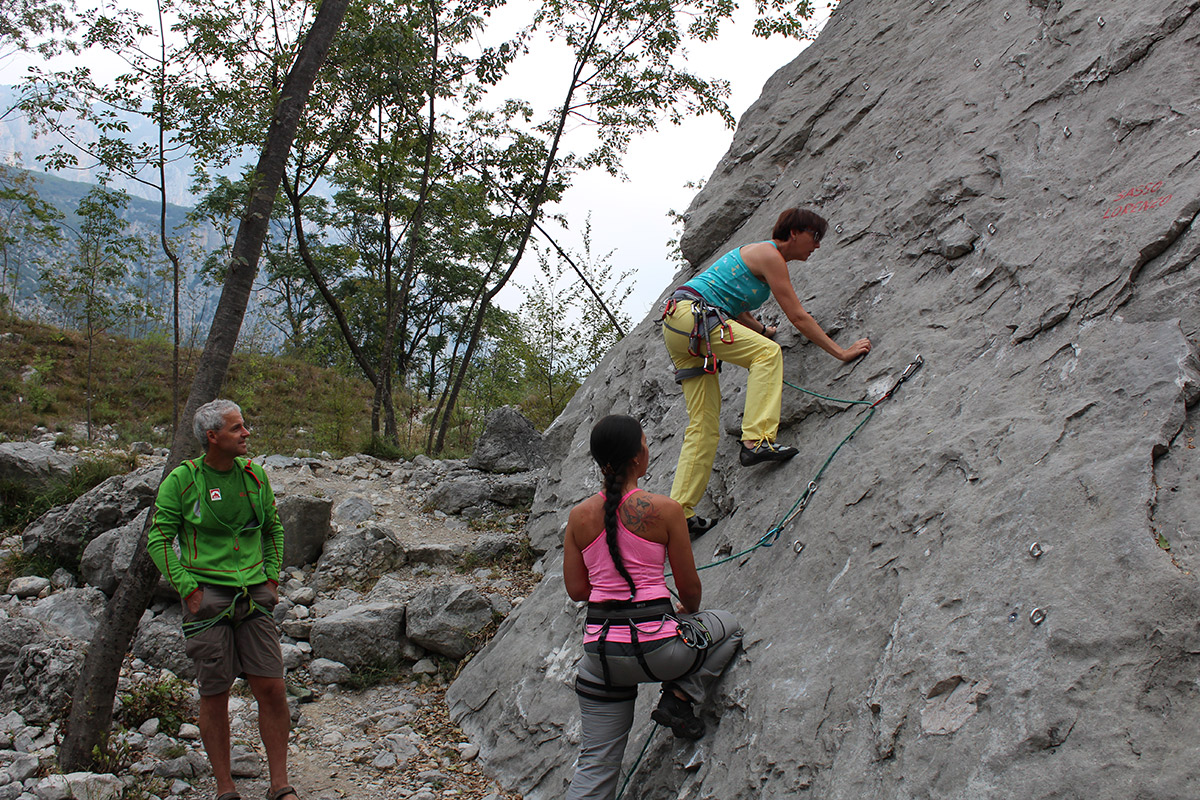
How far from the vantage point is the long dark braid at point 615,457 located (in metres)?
2.98

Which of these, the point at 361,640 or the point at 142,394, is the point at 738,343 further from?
the point at 142,394

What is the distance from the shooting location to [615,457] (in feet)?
9.84

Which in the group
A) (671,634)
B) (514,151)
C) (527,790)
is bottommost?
(527,790)

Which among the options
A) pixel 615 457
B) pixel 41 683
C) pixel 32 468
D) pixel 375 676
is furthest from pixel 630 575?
pixel 32 468

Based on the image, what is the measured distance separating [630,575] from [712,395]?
5.77 ft

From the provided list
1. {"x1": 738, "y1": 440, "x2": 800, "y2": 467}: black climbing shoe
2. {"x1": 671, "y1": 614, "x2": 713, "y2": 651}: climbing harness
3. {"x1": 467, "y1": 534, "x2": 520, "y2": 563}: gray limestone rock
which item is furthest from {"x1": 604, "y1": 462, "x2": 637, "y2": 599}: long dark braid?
{"x1": 467, "y1": 534, "x2": 520, "y2": 563}: gray limestone rock

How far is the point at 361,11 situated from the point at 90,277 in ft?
21.1

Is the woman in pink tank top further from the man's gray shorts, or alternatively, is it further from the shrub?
the shrub

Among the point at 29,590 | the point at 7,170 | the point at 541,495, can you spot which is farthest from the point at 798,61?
the point at 7,170

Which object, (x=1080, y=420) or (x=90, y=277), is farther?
(x=90, y=277)

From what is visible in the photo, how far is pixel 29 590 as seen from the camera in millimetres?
6672

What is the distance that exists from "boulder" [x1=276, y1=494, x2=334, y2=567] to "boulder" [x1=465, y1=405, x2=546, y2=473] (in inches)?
139

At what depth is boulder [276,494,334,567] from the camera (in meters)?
7.52

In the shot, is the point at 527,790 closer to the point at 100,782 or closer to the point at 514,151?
the point at 100,782
